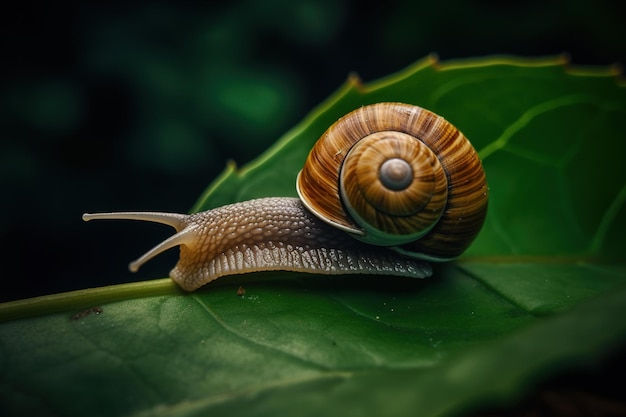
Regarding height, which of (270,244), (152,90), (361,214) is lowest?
(270,244)

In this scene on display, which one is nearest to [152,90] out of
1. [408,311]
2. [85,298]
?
[85,298]

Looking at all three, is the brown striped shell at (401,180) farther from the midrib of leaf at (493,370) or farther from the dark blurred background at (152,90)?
the dark blurred background at (152,90)

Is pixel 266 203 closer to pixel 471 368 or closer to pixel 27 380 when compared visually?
pixel 27 380

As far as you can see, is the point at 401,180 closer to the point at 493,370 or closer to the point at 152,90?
the point at 493,370

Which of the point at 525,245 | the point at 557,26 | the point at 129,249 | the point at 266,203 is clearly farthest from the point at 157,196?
the point at 557,26

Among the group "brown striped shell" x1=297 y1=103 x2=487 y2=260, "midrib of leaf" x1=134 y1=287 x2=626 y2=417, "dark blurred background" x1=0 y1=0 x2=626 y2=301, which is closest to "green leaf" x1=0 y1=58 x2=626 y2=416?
"midrib of leaf" x1=134 y1=287 x2=626 y2=417

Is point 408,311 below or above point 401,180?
below

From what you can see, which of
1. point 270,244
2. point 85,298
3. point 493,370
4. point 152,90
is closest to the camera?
point 493,370

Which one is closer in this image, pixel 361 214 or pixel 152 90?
pixel 361 214
